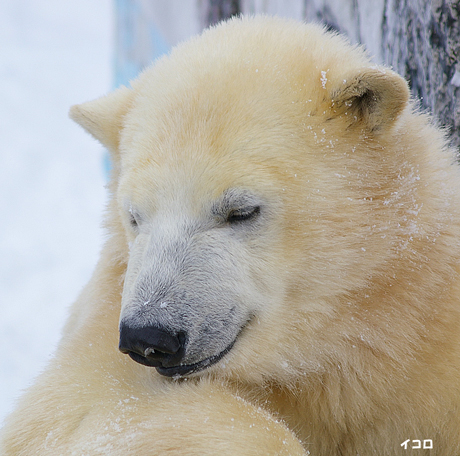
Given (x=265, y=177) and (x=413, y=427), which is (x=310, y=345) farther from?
(x=265, y=177)

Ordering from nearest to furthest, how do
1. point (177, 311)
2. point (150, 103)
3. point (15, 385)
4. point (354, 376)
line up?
point (177, 311) → point (354, 376) → point (150, 103) → point (15, 385)

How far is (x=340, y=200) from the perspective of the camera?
182 cm

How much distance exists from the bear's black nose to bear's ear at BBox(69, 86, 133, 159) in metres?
0.93

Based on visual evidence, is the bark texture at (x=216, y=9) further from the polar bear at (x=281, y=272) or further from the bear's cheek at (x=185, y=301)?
the bear's cheek at (x=185, y=301)

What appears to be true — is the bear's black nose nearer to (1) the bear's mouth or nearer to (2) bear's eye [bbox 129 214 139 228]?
(1) the bear's mouth

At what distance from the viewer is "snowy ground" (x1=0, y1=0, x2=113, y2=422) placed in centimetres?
550

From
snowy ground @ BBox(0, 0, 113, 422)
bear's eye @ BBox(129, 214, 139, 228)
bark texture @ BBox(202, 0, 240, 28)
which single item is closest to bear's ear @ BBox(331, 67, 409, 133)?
bear's eye @ BBox(129, 214, 139, 228)

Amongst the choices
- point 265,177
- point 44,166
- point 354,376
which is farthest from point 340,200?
point 44,166

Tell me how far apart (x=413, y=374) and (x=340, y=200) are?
0.59 metres

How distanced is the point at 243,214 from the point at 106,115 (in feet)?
2.72

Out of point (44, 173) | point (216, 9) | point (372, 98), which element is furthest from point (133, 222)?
point (44, 173)

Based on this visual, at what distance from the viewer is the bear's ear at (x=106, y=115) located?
2258 millimetres

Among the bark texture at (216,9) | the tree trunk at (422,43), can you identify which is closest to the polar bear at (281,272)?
the tree trunk at (422,43)

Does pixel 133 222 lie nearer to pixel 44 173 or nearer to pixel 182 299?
pixel 182 299
